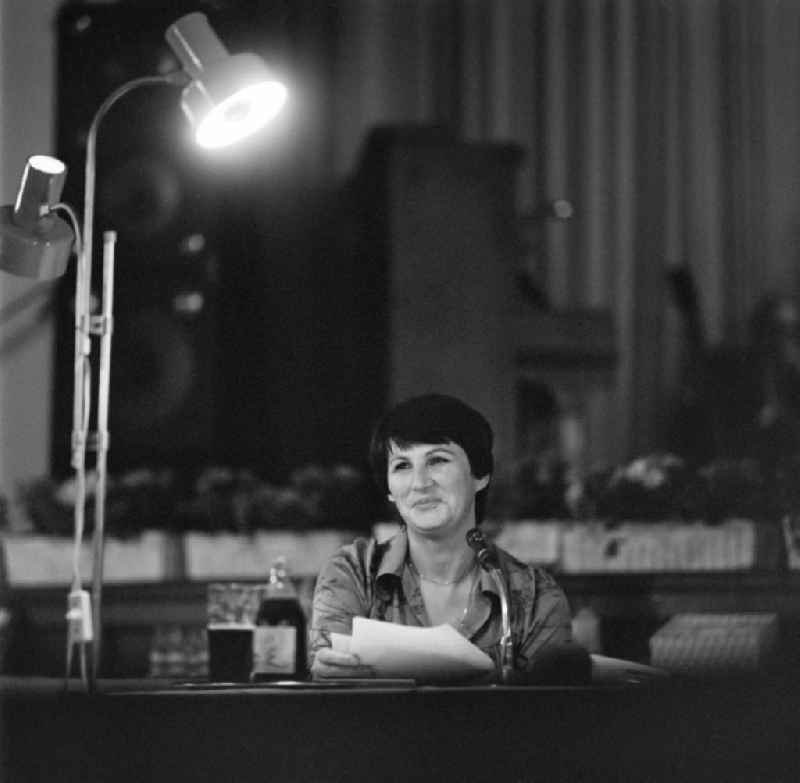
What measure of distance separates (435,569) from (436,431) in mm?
224

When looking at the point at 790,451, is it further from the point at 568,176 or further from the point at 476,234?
the point at 568,176

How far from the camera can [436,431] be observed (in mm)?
2615

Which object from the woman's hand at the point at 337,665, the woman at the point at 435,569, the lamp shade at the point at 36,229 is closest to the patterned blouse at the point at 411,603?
the woman at the point at 435,569

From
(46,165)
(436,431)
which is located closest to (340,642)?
(436,431)

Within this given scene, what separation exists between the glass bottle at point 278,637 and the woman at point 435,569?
4 centimetres

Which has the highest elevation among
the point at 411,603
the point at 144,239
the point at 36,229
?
the point at 144,239

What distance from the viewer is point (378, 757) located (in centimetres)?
173

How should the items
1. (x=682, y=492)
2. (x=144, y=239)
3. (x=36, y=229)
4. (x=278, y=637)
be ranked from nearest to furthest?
1. (x=36, y=229)
2. (x=278, y=637)
3. (x=682, y=492)
4. (x=144, y=239)

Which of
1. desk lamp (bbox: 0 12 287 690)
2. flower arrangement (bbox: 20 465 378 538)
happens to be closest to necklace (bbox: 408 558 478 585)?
desk lamp (bbox: 0 12 287 690)

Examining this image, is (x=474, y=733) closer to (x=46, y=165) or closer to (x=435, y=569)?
(x=435, y=569)

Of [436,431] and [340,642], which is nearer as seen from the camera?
[340,642]

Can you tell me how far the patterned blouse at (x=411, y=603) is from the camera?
2.53 meters

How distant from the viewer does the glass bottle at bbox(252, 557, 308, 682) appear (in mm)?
2486

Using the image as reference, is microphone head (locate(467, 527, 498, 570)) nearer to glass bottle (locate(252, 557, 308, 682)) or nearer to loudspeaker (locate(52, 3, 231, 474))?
glass bottle (locate(252, 557, 308, 682))
